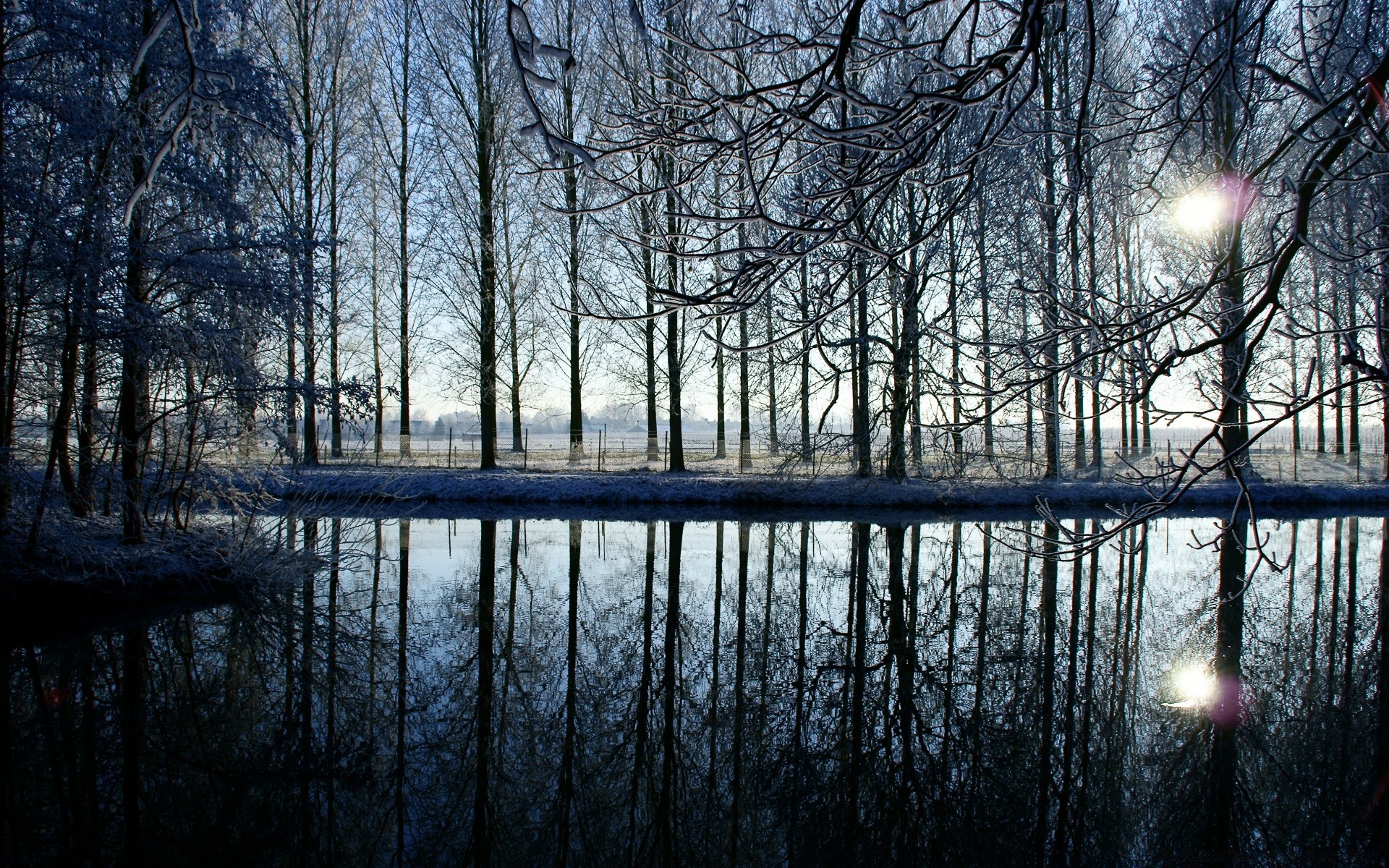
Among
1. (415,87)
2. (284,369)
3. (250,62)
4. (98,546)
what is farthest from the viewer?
(415,87)

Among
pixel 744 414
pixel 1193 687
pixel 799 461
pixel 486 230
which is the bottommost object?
pixel 1193 687

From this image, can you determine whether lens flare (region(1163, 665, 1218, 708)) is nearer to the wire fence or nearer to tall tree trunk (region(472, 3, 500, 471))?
the wire fence

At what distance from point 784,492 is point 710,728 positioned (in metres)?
Answer: 12.3

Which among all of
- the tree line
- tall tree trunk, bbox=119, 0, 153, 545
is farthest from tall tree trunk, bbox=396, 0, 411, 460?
tall tree trunk, bbox=119, 0, 153, 545

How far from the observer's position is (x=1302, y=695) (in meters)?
5.61

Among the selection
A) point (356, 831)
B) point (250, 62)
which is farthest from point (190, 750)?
point (250, 62)

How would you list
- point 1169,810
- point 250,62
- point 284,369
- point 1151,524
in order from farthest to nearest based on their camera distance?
point 284,369 → point 1151,524 → point 250,62 → point 1169,810

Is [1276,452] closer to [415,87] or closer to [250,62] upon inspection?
[415,87]

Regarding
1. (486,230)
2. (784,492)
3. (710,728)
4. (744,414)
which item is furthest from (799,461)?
(710,728)

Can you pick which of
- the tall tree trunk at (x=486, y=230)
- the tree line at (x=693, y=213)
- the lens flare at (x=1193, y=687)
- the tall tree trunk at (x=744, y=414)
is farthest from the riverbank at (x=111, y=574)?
the tall tree trunk at (x=744, y=414)

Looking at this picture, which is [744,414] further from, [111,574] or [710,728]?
[710,728]

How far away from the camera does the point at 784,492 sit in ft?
56.0

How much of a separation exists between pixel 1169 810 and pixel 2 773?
585 cm

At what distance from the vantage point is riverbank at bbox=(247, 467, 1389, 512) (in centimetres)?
1669
